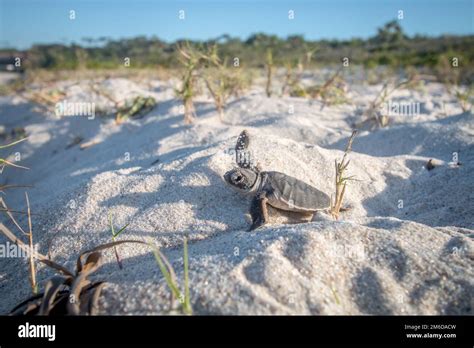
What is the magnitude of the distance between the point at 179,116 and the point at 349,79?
639cm

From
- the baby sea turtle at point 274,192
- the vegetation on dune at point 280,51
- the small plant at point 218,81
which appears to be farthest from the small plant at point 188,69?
the vegetation on dune at point 280,51

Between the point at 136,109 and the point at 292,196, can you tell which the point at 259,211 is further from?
the point at 136,109

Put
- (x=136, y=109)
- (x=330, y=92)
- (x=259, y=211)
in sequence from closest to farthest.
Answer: (x=259, y=211) → (x=136, y=109) → (x=330, y=92)

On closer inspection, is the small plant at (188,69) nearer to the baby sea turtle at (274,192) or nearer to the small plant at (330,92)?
the baby sea turtle at (274,192)

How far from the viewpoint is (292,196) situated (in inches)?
81.6

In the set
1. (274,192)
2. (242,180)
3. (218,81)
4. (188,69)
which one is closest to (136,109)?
(218,81)

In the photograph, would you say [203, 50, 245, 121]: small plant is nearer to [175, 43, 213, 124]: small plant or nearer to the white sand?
[175, 43, 213, 124]: small plant

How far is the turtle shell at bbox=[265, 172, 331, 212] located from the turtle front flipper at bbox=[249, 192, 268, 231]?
5 centimetres

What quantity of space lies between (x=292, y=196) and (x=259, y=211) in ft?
0.81

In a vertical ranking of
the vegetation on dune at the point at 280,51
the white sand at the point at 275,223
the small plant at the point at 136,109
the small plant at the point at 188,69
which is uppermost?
the vegetation on dune at the point at 280,51

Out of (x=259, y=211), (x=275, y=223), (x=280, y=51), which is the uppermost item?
(x=280, y=51)

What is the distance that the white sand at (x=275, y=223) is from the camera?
1.27 meters

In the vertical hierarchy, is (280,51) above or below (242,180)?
above

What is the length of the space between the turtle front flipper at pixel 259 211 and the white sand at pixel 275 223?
10cm
